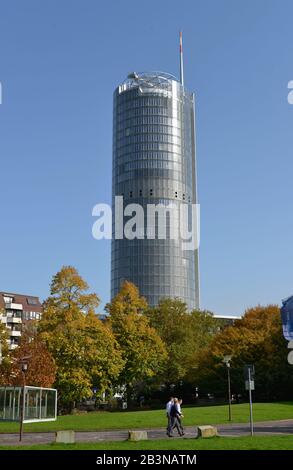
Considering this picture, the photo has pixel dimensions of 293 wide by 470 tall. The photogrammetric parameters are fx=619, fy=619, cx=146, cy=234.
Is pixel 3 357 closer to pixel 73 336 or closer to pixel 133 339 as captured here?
pixel 73 336

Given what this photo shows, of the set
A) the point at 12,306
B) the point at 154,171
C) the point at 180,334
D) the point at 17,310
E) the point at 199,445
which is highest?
the point at 154,171

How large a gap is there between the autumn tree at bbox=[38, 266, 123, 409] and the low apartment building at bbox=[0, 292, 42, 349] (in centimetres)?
7706

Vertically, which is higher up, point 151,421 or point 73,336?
point 73,336

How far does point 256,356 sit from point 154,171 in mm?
108827

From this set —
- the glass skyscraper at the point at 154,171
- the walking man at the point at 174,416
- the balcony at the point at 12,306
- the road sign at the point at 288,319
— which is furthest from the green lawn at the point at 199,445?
the glass skyscraper at the point at 154,171

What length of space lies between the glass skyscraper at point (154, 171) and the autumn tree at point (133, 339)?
87.2 meters

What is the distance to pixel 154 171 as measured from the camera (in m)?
176

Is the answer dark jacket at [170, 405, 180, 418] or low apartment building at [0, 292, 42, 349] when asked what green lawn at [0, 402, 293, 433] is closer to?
dark jacket at [170, 405, 180, 418]

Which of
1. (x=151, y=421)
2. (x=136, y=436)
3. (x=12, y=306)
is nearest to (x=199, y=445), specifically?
(x=136, y=436)

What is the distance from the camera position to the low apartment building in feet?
455

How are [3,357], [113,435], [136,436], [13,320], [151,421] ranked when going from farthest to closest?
[13,320], [3,357], [151,421], [113,435], [136,436]

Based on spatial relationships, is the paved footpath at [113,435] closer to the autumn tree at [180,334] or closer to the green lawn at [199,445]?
the green lawn at [199,445]

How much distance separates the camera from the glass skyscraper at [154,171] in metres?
168
